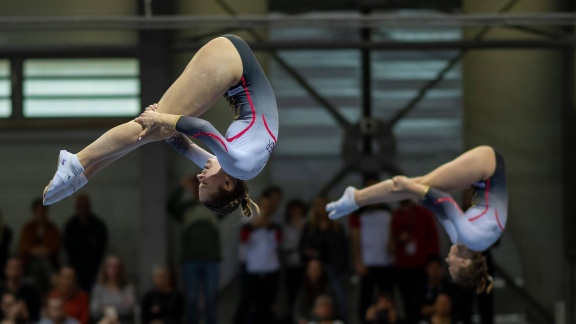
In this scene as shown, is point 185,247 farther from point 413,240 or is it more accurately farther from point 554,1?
point 554,1

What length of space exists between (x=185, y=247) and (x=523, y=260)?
12.7 ft

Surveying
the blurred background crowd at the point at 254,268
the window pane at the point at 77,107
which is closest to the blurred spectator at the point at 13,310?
the blurred background crowd at the point at 254,268

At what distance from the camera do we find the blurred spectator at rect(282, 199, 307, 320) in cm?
1187

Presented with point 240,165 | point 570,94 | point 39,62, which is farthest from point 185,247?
point 240,165

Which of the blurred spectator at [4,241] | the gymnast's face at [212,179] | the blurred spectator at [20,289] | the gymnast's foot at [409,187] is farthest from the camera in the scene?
the blurred spectator at [4,241]

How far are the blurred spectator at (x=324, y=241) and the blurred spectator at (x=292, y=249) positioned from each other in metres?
0.23

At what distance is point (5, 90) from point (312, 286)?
13.8 feet

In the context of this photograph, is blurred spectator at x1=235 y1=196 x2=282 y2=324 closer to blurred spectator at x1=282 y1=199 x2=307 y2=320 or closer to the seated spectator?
blurred spectator at x1=282 y1=199 x2=307 y2=320

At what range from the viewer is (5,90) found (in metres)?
12.9

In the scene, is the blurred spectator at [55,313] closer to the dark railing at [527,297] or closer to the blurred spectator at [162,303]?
the blurred spectator at [162,303]

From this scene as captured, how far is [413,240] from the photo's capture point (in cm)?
1167

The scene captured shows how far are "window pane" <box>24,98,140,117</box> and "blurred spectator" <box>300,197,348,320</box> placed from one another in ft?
8.48

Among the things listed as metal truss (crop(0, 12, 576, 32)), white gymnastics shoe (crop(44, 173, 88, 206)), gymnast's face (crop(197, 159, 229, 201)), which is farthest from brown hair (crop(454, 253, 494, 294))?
white gymnastics shoe (crop(44, 173, 88, 206))

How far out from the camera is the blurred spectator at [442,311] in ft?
35.5
